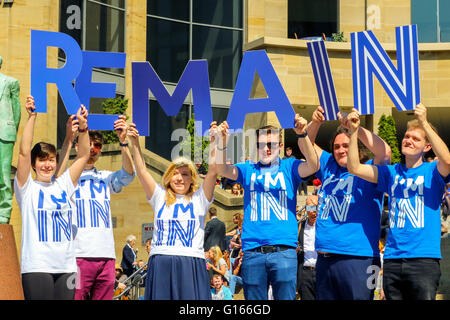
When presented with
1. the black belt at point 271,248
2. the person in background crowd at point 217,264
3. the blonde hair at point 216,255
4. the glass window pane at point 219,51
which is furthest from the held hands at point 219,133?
the glass window pane at point 219,51

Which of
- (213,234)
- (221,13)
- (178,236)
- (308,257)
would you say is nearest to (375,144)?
(178,236)

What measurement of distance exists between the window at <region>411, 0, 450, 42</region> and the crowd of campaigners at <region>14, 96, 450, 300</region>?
730 inches

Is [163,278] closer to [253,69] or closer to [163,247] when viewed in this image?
[163,247]

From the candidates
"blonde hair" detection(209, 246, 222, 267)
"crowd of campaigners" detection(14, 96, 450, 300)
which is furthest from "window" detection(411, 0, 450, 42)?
"crowd of campaigners" detection(14, 96, 450, 300)

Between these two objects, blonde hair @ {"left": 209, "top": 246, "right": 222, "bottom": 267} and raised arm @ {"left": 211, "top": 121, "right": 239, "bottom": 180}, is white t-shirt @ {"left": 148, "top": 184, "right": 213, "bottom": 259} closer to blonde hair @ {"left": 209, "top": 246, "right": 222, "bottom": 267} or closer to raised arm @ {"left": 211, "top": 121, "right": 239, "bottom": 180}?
→ raised arm @ {"left": 211, "top": 121, "right": 239, "bottom": 180}

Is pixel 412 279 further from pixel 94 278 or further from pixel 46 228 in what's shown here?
pixel 46 228

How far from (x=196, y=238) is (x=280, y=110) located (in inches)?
73.3

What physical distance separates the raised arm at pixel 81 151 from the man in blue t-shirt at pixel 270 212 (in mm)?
1190

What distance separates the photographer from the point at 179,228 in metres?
6.27

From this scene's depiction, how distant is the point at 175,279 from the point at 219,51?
68.2ft

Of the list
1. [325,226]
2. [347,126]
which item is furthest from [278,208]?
[347,126]

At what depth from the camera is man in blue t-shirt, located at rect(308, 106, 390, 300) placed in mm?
6195

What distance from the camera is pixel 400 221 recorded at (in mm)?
6023
